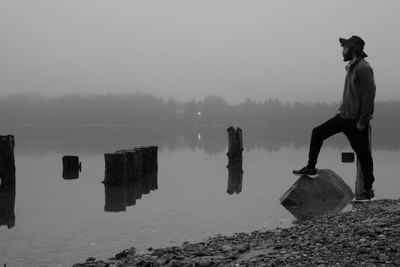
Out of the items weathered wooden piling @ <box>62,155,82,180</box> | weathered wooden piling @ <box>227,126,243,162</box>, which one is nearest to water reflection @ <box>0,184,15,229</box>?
weathered wooden piling @ <box>62,155,82,180</box>

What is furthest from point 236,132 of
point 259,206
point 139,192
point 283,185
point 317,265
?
point 317,265

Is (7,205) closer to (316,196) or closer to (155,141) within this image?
(316,196)

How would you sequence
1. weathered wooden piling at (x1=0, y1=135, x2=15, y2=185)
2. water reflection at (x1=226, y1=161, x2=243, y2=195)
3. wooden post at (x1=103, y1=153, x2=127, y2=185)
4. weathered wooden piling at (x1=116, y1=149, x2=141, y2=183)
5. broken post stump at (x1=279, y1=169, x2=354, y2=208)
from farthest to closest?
weathered wooden piling at (x1=116, y1=149, x2=141, y2=183) → wooden post at (x1=103, y1=153, x2=127, y2=185) → weathered wooden piling at (x1=0, y1=135, x2=15, y2=185) → water reflection at (x1=226, y1=161, x2=243, y2=195) → broken post stump at (x1=279, y1=169, x2=354, y2=208)

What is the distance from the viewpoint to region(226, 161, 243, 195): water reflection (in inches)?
615

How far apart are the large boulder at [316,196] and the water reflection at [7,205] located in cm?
676

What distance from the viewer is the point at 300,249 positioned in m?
5.49

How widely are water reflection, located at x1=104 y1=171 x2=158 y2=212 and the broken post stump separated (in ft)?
14.7

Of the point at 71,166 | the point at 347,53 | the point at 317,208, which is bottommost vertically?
the point at 71,166

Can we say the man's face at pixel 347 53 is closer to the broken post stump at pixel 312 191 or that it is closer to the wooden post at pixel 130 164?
the broken post stump at pixel 312 191

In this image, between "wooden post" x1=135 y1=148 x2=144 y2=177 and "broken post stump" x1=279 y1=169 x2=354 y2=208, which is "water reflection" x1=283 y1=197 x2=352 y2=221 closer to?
"broken post stump" x1=279 y1=169 x2=354 y2=208

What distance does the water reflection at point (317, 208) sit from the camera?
34.2 feet

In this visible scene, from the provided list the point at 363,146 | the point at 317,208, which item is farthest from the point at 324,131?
the point at 317,208

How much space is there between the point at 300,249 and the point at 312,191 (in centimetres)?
642

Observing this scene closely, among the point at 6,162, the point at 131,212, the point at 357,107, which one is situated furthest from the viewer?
the point at 6,162
